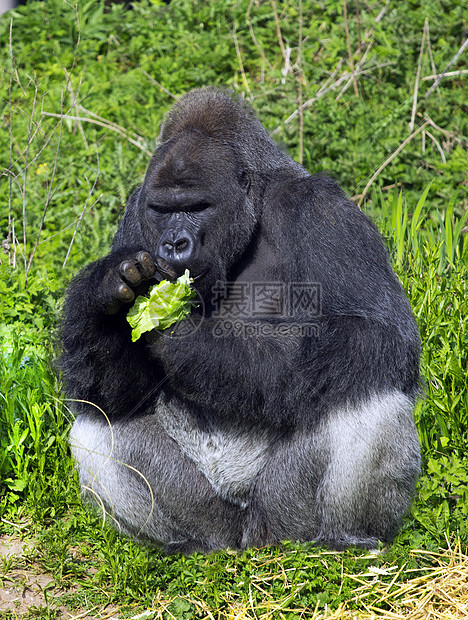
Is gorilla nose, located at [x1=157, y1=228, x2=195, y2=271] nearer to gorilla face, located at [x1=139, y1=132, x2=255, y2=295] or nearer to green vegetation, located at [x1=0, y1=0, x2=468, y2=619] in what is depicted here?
gorilla face, located at [x1=139, y1=132, x2=255, y2=295]

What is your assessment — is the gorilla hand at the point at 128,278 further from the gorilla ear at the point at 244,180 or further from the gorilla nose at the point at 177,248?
the gorilla ear at the point at 244,180

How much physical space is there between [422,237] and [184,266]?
2357 mm

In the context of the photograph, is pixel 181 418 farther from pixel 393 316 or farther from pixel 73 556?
pixel 393 316

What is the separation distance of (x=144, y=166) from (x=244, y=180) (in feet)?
9.94

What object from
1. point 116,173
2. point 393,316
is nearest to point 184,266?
point 393,316

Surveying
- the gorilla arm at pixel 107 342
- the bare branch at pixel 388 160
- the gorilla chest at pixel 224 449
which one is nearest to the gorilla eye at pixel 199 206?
the gorilla arm at pixel 107 342

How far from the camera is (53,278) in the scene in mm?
4578

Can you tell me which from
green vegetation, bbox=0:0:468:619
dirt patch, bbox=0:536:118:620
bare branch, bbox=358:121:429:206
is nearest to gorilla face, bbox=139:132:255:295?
green vegetation, bbox=0:0:468:619

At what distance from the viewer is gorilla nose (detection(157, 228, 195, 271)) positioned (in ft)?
9.62

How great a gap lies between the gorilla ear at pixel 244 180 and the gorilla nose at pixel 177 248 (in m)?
0.40

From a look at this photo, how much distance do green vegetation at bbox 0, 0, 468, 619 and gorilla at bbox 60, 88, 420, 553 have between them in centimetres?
19

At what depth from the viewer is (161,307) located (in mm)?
2857

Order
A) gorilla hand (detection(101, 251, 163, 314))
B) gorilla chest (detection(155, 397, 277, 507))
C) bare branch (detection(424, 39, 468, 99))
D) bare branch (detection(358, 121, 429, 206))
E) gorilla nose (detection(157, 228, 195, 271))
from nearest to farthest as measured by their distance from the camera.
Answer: gorilla hand (detection(101, 251, 163, 314)), gorilla nose (detection(157, 228, 195, 271)), gorilla chest (detection(155, 397, 277, 507)), bare branch (detection(358, 121, 429, 206)), bare branch (detection(424, 39, 468, 99))

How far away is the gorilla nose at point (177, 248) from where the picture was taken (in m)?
2.93
